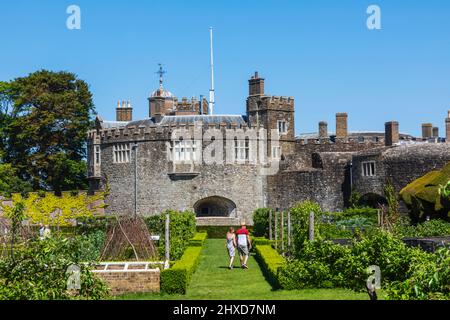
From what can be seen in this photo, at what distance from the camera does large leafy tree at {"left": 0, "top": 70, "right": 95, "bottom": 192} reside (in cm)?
6456

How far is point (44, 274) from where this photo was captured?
16.3 meters

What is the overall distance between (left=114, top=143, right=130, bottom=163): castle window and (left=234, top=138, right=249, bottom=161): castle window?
22.4ft

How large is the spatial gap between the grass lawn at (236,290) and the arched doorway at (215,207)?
84.7ft

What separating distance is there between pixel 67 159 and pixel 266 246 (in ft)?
108

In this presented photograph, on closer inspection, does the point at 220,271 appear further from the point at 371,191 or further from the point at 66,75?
the point at 66,75

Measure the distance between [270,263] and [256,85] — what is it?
112ft

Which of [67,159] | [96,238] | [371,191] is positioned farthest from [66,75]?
[96,238]

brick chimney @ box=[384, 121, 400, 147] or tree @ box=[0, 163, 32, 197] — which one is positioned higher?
brick chimney @ box=[384, 121, 400, 147]

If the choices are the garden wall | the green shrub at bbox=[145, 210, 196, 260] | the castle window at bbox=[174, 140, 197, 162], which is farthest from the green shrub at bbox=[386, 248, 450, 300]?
the castle window at bbox=[174, 140, 197, 162]

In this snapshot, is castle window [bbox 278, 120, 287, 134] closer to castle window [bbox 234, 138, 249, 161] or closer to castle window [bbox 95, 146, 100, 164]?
castle window [bbox 234, 138, 249, 161]

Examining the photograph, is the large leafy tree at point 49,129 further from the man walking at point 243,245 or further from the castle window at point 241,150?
the man walking at point 243,245

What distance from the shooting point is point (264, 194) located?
58.0m

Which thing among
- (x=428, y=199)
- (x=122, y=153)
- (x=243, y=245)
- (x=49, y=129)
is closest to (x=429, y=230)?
(x=428, y=199)

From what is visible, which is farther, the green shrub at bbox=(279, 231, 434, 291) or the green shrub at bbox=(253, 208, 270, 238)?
the green shrub at bbox=(253, 208, 270, 238)
